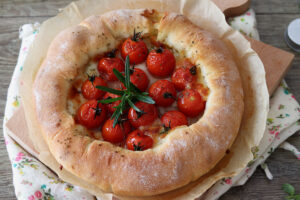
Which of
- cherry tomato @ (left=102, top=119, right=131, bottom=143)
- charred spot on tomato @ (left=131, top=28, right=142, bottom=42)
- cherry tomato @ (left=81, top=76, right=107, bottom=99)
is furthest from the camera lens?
charred spot on tomato @ (left=131, top=28, right=142, bottom=42)

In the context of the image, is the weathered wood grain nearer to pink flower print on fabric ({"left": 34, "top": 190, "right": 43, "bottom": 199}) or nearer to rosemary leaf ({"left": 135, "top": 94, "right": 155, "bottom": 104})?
rosemary leaf ({"left": 135, "top": 94, "right": 155, "bottom": 104})

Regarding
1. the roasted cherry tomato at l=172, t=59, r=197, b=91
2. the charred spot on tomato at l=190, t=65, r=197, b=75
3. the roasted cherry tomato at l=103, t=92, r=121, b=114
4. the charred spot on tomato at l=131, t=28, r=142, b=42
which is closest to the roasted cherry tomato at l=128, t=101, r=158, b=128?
the roasted cherry tomato at l=103, t=92, r=121, b=114

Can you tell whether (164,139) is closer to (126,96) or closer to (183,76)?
(126,96)

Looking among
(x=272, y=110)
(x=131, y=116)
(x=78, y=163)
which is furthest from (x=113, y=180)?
(x=272, y=110)

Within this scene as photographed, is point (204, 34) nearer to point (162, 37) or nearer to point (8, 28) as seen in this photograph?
point (162, 37)

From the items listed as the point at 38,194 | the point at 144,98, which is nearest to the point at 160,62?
the point at 144,98

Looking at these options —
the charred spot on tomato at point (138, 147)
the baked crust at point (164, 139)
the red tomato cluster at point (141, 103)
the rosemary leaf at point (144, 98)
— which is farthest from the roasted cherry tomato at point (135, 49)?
the charred spot on tomato at point (138, 147)
